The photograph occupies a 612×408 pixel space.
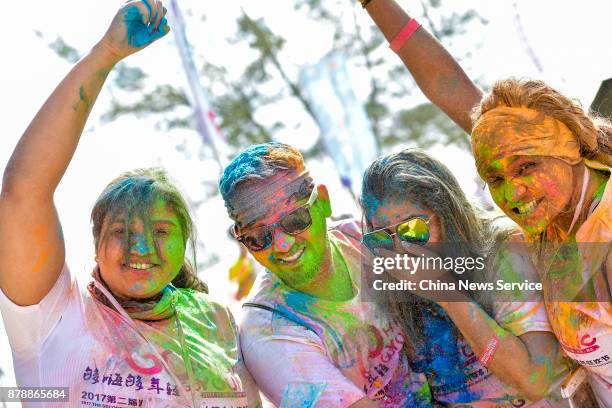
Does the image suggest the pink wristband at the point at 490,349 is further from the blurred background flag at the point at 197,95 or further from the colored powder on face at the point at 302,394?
the blurred background flag at the point at 197,95

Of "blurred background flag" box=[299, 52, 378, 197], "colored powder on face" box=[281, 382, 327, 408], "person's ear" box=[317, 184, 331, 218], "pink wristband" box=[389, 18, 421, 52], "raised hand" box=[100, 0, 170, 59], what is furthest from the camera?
"blurred background flag" box=[299, 52, 378, 197]

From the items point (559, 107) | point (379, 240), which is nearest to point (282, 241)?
point (379, 240)

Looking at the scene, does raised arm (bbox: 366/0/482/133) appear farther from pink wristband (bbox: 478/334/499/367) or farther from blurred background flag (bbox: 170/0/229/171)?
blurred background flag (bbox: 170/0/229/171)

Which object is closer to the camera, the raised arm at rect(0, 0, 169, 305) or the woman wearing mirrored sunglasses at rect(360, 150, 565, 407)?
the raised arm at rect(0, 0, 169, 305)

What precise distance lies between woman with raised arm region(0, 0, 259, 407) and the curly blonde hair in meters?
1.23

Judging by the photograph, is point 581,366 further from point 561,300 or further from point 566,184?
point 566,184

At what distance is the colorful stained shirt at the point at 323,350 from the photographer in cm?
248

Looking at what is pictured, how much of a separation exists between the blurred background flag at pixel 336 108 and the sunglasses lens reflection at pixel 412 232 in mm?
6047

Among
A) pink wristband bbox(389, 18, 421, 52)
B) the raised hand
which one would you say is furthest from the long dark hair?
the raised hand

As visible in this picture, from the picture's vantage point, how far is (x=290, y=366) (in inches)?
98.3

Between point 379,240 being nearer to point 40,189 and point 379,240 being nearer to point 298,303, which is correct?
point 298,303

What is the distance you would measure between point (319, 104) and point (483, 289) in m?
6.38

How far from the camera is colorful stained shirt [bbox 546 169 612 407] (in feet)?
7.75

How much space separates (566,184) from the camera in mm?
2396
